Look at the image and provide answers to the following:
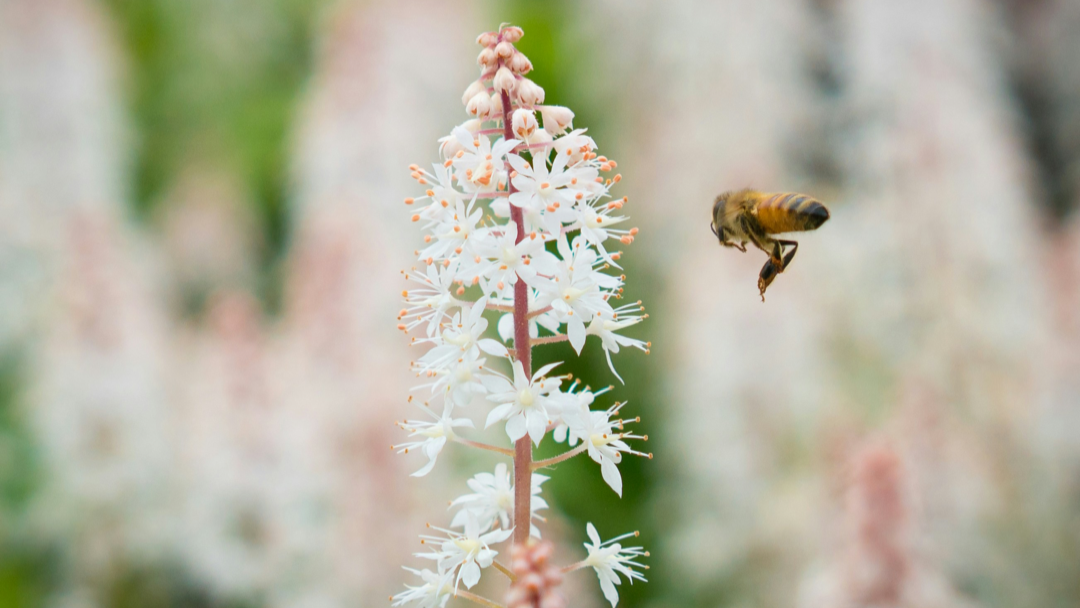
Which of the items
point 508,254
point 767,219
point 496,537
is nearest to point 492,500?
point 496,537

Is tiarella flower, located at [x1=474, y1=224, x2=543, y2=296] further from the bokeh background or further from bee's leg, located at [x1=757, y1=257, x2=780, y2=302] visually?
the bokeh background

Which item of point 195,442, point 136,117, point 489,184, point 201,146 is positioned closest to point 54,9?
point 136,117

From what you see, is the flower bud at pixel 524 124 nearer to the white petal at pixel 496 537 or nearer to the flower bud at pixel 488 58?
the flower bud at pixel 488 58

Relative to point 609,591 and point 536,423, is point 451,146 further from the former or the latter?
point 609,591

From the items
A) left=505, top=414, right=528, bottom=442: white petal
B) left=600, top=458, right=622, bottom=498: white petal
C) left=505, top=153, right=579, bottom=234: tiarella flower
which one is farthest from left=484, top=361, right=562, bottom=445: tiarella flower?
left=505, top=153, right=579, bottom=234: tiarella flower

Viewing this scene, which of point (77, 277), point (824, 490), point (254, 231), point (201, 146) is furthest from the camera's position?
point (201, 146)

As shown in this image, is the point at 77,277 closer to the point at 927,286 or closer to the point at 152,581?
the point at 152,581
